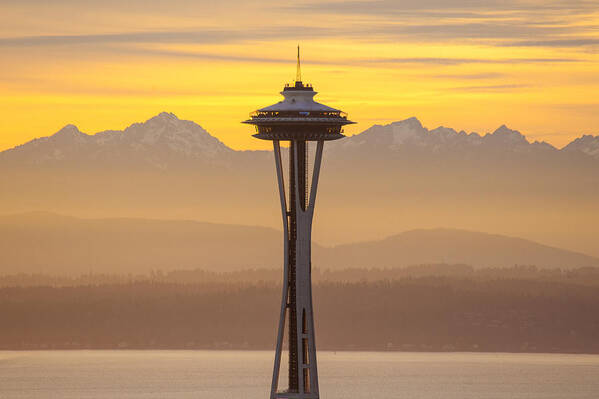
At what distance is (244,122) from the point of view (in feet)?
646

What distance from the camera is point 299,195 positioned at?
193 m

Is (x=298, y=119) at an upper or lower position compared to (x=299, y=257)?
upper

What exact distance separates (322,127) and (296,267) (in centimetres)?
1765

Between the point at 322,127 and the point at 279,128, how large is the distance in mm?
5493

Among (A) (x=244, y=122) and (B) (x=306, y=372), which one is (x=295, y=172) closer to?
(A) (x=244, y=122)

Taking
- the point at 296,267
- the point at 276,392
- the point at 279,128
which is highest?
the point at 279,128

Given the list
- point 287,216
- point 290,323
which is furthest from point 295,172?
point 290,323

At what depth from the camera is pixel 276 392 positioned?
199000mm

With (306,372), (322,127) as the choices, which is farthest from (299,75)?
(306,372)

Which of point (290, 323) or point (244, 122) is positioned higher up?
point (244, 122)

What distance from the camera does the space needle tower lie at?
192750 millimetres

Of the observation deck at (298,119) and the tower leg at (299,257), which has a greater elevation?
the observation deck at (298,119)

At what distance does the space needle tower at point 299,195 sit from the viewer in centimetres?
19275

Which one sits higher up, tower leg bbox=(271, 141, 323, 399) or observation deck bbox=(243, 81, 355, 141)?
observation deck bbox=(243, 81, 355, 141)
